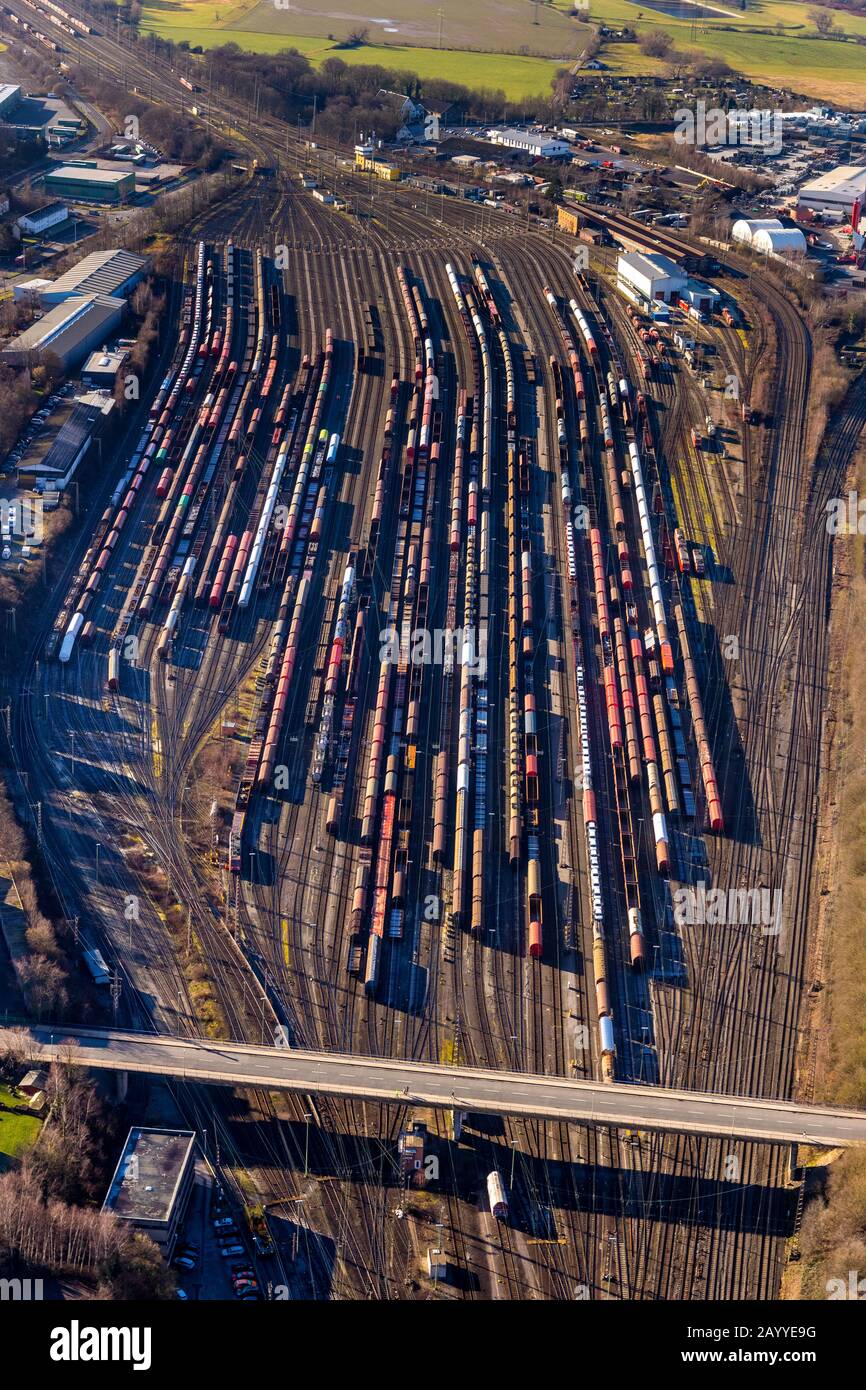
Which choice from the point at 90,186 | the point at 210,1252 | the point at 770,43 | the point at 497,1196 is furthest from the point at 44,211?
the point at 770,43

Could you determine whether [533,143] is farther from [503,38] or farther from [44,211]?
[44,211]

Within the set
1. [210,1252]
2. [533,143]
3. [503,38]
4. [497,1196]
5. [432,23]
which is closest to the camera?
[210,1252]

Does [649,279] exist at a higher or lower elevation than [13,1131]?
higher

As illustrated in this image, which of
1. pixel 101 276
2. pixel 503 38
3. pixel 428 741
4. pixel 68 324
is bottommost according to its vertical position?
pixel 428 741

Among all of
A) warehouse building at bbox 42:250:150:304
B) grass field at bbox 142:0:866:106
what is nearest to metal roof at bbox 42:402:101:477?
warehouse building at bbox 42:250:150:304

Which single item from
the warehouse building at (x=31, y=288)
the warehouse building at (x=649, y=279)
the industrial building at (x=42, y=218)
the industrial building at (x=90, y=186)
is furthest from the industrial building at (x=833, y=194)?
the warehouse building at (x=31, y=288)

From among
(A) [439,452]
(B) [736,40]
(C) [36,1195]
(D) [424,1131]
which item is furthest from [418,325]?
(B) [736,40]
